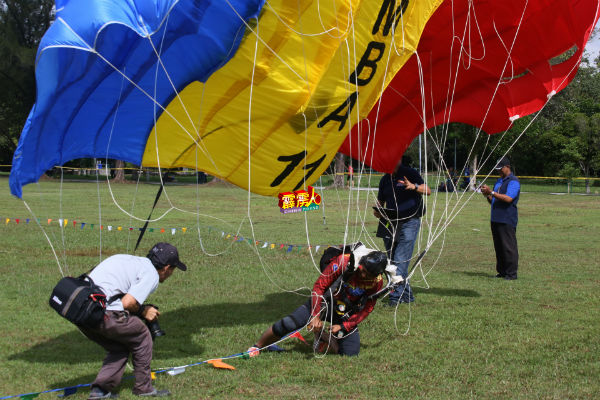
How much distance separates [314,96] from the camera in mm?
5676

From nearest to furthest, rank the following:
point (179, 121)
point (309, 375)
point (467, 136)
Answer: point (309, 375), point (179, 121), point (467, 136)

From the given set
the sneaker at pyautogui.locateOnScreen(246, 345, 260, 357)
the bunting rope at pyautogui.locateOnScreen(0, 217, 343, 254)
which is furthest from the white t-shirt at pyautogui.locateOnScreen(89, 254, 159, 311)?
the bunting rope at pyautogui.locateOnScreen(0, 217, 343, 254)

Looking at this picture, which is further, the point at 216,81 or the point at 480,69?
the point at 480,69

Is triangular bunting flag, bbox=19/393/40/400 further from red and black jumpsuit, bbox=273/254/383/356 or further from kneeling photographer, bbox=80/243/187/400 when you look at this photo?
red and black jumpsuit, bbox=273/254/383/356

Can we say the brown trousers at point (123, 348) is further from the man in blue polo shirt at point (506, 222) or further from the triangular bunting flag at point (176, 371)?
the man in blue polo shirt at point (506, 222)

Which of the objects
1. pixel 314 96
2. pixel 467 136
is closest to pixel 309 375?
pixel 314 96

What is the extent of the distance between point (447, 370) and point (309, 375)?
1179 millimetres

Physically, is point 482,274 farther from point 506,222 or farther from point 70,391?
point 70,391

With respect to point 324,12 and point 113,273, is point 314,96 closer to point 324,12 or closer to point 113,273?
point 324,12

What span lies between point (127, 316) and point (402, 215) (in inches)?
162

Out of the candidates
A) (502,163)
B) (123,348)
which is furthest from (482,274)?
(123,348)

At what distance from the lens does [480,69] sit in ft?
24.8

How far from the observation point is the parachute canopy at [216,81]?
4.67 metres

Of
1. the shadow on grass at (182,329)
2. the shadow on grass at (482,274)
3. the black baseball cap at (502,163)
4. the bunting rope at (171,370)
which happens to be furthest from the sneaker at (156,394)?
the shadow on grass at (482,274)
